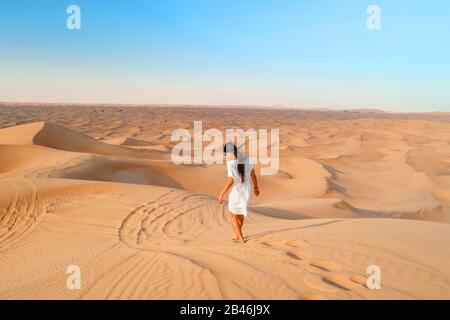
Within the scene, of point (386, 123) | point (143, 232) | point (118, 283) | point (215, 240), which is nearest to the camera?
point (118, 283)

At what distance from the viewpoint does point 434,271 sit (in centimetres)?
381

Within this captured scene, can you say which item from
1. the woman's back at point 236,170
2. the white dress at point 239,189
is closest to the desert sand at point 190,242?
the white dress at point 239,189

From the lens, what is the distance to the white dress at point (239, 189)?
4.82m

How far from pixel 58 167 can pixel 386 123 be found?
41972 mm

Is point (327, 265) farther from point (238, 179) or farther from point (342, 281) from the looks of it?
point (238, 179)

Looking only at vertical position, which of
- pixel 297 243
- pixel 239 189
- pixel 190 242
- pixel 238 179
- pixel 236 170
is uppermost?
pixel 236 170

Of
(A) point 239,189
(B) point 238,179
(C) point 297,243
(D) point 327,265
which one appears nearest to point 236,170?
(B) point 238,179

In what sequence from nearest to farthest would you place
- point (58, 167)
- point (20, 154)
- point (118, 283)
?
1. point (118, 283)
2. point (58, 167)
3. point (20, 154)

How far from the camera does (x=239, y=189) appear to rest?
4.91 metres

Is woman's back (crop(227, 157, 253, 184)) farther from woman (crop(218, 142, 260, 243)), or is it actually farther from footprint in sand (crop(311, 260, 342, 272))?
footprint in sand (crop(311, 260, 342, 272))

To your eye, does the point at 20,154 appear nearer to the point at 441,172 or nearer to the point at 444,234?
the point at 444,234

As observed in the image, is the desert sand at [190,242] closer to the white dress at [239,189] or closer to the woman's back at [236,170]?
the white dress at [239,189]

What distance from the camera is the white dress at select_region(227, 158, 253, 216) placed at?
190 inches

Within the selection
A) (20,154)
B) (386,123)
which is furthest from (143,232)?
(386,123)
